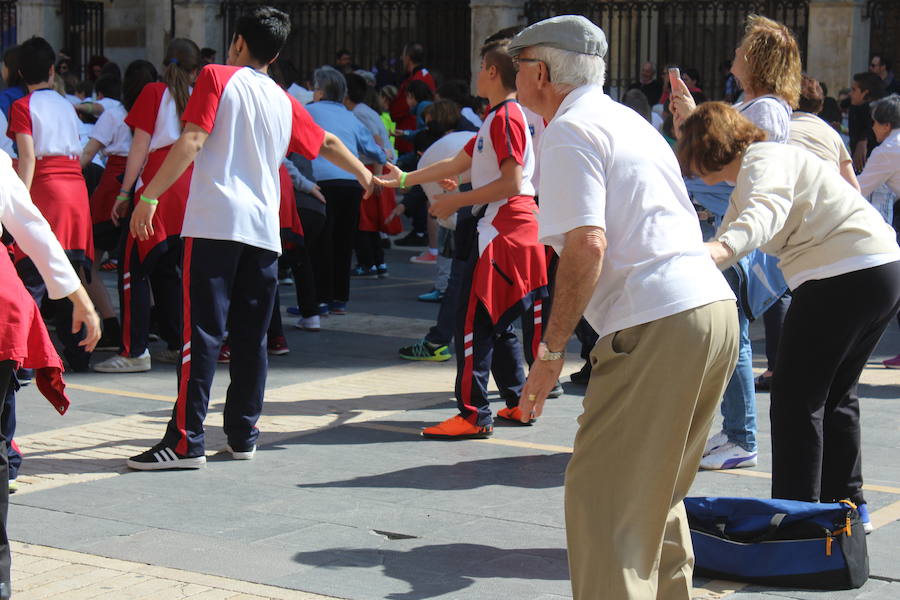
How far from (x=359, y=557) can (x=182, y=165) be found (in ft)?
6.56

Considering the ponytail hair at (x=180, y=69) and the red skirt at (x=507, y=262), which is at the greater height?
the ponytail hair at (x=180, y=69)

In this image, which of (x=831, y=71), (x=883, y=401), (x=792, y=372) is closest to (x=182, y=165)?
(x=792, y=372)

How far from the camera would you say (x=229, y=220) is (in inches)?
241

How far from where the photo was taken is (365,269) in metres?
13.5

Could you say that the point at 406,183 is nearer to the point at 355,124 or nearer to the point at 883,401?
the point at 883,401

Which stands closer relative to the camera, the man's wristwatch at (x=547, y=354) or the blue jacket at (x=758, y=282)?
the man's wristwatch at (x=547, y=354)

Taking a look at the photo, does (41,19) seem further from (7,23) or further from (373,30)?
(373,30)

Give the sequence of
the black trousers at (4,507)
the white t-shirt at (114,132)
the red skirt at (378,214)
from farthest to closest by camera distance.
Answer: the red skirt at (378,214) < the white t-shirt at (114,132) < the black trousers at (4,507)

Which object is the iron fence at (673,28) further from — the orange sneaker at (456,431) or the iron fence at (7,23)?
the orange sneaker at (456,431)

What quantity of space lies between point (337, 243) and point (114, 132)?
88.9 inches

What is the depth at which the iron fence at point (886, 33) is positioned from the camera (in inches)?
822

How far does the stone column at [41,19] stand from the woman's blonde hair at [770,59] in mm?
20661

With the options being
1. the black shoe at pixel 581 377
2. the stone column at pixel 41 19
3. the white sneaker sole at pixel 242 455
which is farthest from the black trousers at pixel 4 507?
the stone column at pixel 41 19

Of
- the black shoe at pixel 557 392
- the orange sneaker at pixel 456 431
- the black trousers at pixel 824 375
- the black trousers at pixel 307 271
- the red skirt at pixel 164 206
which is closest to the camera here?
the black trousers at pixel 824 375
